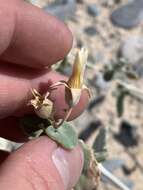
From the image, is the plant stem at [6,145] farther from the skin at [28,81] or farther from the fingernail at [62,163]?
the fingernail at [62,163]

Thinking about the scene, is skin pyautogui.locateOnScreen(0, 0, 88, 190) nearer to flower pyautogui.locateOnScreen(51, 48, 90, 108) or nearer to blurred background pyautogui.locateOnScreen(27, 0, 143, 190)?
flower pyautogui.locateOnScreen(51, 48, 90, 108)

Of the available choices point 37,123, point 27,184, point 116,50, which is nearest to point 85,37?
point 116,50

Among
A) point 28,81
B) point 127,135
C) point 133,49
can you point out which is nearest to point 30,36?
point 28,81

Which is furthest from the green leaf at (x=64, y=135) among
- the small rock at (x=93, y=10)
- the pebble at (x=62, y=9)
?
the small rock at (x=93, y=10)

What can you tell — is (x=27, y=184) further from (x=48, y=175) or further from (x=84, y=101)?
(x=84, y=101)

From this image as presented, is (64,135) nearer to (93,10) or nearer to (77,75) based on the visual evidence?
(77,75)

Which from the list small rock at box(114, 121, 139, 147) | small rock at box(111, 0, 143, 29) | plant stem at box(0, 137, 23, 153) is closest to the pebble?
small rock at box(111, 0, 143, 29)
